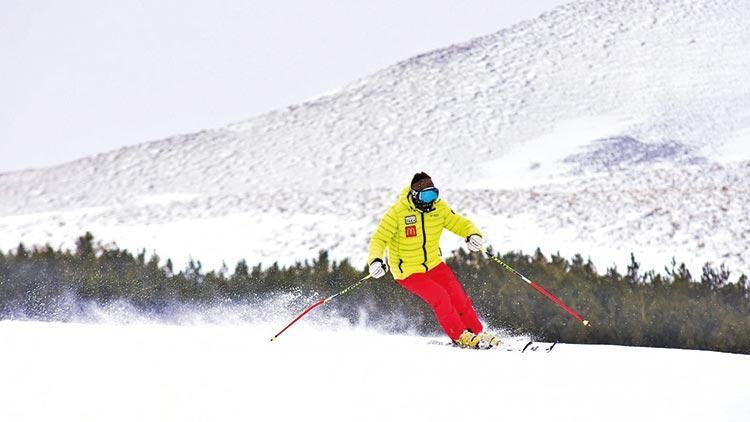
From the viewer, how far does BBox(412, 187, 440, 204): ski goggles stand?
24.5 feet

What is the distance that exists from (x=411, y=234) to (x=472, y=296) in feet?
7.00

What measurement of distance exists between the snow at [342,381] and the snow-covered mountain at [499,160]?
6814mm

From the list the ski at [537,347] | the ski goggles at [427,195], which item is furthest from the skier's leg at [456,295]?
the ski goggles at [427,195]

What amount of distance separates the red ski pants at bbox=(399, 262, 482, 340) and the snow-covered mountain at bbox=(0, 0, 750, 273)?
6.02 metres

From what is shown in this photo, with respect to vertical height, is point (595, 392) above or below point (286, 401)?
below

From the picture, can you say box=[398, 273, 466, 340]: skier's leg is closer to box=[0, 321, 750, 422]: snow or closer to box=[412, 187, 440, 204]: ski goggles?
box=[0, 321, 750, 422]: snow

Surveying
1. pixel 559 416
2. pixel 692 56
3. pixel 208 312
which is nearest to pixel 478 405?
pixel 559 416

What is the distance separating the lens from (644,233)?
1446 centimetres

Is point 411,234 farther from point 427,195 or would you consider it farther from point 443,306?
point 443,306

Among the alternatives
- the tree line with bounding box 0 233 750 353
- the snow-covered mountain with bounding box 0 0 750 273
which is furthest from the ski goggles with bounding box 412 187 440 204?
the snow-covered mountain with bounding box 0 0 750 273

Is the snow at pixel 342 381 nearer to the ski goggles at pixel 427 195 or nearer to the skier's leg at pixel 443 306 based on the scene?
the skier's leg at pixel 443 306

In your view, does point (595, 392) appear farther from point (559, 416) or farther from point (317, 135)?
point (317, 135)

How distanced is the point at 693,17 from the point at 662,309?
85.1ft

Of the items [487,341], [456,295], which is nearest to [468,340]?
[487,341]
